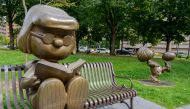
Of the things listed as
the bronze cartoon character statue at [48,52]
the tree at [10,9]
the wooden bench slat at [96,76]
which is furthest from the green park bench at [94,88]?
the tree at [10,9]

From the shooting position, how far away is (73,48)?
379 cm

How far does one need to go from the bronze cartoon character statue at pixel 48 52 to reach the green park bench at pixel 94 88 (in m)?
0.60

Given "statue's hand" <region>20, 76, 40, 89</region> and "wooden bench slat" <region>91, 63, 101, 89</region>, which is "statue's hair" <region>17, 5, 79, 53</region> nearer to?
"statue's hand" <region>20, 76, 40, 89</region>

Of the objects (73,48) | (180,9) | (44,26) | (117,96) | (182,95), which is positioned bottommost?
(182,95)

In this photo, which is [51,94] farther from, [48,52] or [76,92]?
[48,52]

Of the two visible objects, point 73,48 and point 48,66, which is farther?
point 73,48

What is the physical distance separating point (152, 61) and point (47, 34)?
5.31 meters

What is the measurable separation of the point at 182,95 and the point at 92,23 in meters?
16.8

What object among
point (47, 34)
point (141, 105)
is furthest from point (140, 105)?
point (47, 34)

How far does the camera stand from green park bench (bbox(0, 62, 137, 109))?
165 inches

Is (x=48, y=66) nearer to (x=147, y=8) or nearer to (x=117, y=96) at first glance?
(x=117, y=96)

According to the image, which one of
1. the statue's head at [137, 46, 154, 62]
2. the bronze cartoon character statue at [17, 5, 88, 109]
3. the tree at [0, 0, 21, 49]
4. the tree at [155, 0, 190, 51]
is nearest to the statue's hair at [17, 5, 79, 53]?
the bronze cartoon character statue at [17, 5, 88, 109]

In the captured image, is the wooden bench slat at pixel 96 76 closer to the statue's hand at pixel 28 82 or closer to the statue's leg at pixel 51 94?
the statue's leg at pixel 51 94

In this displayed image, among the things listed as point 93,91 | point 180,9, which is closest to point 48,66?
point 93,91
